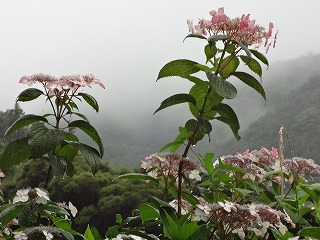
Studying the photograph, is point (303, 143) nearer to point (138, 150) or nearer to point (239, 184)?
point (138, 150)

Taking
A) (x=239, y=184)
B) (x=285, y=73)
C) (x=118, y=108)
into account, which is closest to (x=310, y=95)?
(x=285, y=73)

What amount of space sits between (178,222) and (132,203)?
9716mm

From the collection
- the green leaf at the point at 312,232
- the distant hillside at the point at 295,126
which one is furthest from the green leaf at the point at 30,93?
the distant hillside at the point at 295,126

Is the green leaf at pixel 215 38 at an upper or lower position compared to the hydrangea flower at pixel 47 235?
upper

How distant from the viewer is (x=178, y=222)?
123cm

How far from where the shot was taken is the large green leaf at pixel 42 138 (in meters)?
1.29

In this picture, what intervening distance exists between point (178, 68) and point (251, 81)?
231 millimetres

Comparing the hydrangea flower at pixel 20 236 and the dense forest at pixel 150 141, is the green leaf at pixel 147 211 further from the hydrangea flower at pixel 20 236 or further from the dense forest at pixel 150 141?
the dense forest at pixel 150 141

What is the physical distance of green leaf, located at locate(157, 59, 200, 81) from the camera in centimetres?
143

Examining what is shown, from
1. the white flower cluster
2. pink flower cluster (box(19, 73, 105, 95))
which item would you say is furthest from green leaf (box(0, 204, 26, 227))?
pink flower cluster (box(19, 73, 105, 95))

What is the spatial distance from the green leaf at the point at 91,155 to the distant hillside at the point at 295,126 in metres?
33.0

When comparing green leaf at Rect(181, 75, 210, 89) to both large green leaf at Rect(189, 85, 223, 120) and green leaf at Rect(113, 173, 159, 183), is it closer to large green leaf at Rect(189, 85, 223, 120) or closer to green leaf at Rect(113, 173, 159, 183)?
large green leaf at Rect(189, 85, 223, 120)

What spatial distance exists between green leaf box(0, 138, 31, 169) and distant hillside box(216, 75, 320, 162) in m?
33.1

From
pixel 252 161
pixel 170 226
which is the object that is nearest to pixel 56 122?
pixel 170 226
